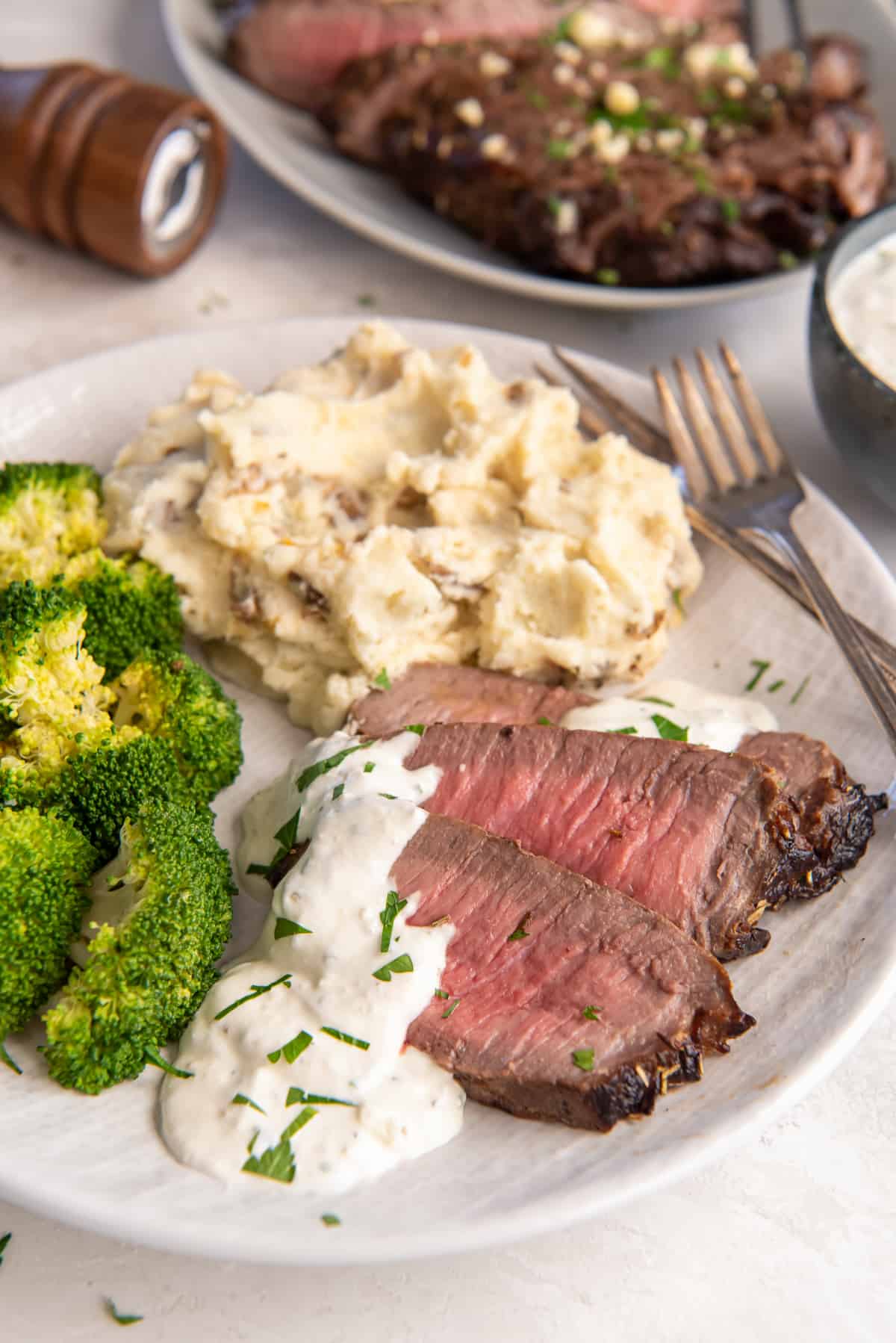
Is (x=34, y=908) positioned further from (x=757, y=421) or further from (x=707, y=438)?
(x=757, y=421)

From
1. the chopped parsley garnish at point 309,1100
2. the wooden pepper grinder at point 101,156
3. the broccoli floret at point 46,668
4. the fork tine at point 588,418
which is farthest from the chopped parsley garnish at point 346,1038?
the wooden pepper grinder at point 101,156

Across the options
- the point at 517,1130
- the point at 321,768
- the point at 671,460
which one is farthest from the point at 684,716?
the point at 517,1130

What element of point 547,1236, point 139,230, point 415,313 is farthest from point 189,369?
point 547,1236

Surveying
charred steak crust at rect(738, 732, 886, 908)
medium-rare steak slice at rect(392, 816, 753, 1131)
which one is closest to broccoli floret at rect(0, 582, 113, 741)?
medium-rare steak slice at rect(392, 816, 753, 1131)

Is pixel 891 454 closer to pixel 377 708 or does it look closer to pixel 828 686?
pixel 828 686

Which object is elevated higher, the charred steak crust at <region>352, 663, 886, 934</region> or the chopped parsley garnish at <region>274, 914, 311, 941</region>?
the chopped parsley garnish at <region>274, 914, 311, 941</region>

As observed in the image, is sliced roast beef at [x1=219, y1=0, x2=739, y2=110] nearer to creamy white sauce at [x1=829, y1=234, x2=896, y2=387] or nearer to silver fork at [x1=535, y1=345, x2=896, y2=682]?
silver fork at [x1=535, y1=345, x2=896, y2=682]
